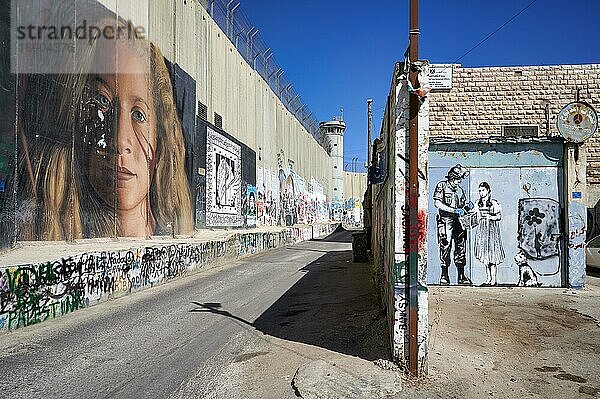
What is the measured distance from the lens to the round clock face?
13.0 m

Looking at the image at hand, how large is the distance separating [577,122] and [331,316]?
769 cm

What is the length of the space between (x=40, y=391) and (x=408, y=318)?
13.5 feet

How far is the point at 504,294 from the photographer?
41.4ft

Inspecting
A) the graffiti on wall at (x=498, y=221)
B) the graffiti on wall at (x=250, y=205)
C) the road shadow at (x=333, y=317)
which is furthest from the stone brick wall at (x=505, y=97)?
the graffiti on wall at (x=250, y=205)

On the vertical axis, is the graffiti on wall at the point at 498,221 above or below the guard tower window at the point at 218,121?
below

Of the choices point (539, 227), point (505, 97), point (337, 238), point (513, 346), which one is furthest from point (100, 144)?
point (337, 238)

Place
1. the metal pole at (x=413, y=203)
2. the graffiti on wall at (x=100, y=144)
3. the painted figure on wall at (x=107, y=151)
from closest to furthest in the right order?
the metal pole at (x=413, y=203) → the graffiti on wall at (x=100, y=144) → the painted figure on wall at (x=107, y=151)

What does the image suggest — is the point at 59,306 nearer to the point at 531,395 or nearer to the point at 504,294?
the point at 531,395

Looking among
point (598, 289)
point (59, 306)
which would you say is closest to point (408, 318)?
point (59, 306)

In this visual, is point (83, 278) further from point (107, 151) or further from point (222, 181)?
point (222, 181)

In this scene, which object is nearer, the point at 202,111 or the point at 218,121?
the point at 202,111

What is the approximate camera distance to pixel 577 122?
13141 mm

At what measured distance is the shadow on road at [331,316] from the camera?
314 inches

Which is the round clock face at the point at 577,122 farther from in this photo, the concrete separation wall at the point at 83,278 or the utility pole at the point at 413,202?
the concrete separation wall at the point at 83,278
